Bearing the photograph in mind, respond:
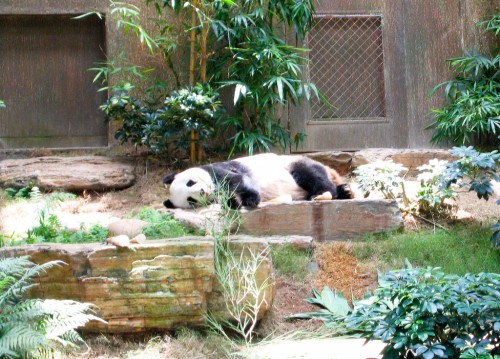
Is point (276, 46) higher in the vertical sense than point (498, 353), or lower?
higher

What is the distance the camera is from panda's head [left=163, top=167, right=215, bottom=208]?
6.15 meters

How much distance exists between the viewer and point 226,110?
8211 mm

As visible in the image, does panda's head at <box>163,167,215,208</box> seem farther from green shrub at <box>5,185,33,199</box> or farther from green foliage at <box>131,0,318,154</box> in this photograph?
green shrub at <box>5,185,33,199</box>

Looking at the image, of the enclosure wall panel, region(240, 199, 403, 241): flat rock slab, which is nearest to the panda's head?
region(240, 199, 403, 241): flat rock slab

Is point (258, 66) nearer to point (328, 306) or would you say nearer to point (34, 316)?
point (328, 306)

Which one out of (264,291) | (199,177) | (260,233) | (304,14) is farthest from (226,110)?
(264,291)

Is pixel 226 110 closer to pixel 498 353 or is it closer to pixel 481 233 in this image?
pixel 481 233

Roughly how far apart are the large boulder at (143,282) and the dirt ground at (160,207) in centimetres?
14

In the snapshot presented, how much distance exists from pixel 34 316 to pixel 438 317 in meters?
2.42

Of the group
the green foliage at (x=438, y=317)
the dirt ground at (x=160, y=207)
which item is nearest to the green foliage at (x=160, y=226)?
the dirt ground at (x=160, y=207)

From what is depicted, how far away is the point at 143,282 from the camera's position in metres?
4.29

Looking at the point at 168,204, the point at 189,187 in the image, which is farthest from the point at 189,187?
the point at 168,204

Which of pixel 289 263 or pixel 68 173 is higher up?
pixel 68 173

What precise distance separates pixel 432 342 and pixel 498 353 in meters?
0.32
